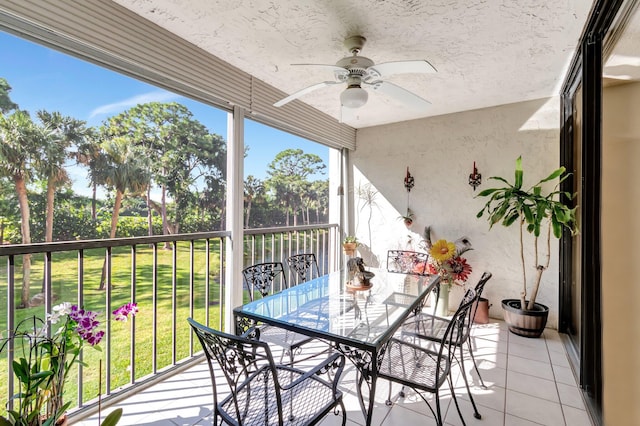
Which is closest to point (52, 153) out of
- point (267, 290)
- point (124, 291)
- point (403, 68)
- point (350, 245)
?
point (124, 291)

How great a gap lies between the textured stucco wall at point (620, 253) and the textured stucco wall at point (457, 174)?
5.43 ft

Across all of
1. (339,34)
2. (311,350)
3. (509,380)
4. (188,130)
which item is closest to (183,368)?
(311,350)

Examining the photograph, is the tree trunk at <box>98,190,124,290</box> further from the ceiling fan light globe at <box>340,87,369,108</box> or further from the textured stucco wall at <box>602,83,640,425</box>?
the textured stucco wall at <box>602,83,640,425</box>

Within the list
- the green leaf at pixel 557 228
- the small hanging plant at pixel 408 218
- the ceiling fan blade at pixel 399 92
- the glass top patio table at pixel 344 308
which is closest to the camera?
the glass top patio table at pixel 344 308

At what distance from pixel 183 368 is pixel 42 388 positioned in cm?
128

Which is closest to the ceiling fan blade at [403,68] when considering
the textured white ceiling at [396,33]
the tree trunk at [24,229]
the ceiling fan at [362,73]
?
the ceiling fan at [362,73]

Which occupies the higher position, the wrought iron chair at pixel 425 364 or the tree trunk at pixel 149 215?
the tree trunk at pixel 149 215

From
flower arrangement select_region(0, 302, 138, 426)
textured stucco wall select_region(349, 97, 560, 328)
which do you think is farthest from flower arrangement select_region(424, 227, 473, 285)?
flower arrangement select_region(0, 302, 138, 426)

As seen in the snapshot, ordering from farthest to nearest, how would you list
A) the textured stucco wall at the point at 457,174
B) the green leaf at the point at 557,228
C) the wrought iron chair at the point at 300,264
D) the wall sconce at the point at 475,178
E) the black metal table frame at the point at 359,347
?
the wall sconce at the point at 475,178, the textured stucco wall at the point at 457,174, the wrought iron chair at the point at 300,264, the green leaf at the point at 557,228, the black metal table frame at the point at 359,347

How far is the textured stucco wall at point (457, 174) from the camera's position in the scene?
11.2 feet

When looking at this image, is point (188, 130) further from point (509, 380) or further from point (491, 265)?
point (491, 265)

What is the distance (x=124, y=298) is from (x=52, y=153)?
3.80ft

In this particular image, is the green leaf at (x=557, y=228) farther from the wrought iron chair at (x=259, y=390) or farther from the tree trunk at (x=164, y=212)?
the tree trunk at (x=164, y=212)

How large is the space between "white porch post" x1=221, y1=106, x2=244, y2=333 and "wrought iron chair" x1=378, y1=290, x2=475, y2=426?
150cm
